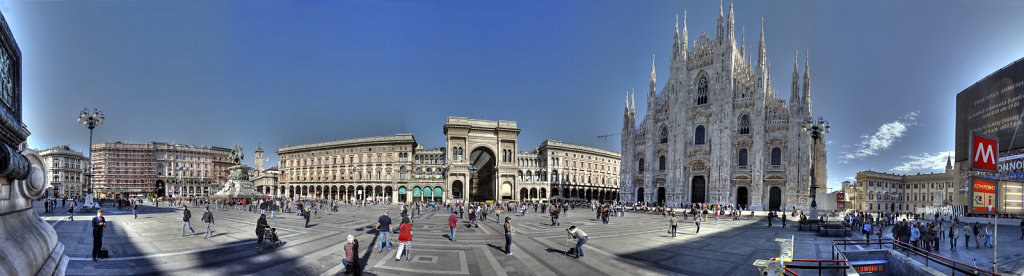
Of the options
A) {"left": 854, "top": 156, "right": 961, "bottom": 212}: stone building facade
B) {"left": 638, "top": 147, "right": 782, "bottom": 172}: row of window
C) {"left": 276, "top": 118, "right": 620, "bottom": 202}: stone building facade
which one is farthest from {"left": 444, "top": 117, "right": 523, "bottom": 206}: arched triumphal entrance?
{"left": 854, "top": 156, "right": 961, "bottom": 212}: stone building facade

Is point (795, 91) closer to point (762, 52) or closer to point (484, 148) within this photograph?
point (762, 52)

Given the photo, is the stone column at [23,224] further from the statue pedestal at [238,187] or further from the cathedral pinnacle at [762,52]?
the cathedral pinnacle at [762,52]

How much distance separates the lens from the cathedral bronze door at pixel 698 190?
51969 mm

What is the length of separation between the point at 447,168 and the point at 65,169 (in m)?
79.3

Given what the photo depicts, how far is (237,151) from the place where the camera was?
50.8 metres

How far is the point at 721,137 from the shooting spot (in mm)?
49125

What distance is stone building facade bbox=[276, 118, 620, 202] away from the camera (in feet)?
207

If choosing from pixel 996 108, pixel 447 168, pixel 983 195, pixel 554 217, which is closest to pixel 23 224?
pixel 983 195

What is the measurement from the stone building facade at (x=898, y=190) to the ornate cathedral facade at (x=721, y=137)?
3344cm

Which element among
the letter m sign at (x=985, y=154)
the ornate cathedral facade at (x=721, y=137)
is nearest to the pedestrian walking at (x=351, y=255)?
the letter m sign at (x=985, y=154)

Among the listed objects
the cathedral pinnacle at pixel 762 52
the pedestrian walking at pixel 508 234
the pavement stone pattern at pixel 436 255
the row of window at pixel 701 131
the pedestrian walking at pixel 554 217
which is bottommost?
the pedestrian walking at pixel 554 217

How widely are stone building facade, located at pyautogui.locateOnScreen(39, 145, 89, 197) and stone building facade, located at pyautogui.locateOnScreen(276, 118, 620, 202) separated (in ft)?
136

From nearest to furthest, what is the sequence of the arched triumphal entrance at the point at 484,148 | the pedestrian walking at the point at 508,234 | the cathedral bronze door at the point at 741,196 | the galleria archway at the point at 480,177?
the pedestrian walking at the point at 508,234, the cathedral bronze door at the point at 741,196, the arched triumphal entrance at the point at 484,148, the galleria archway at the point at 480,177

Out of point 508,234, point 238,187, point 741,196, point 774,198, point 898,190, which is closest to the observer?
point 508,234
